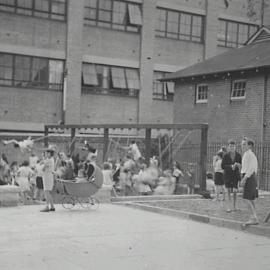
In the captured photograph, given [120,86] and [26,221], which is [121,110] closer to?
[120,86]

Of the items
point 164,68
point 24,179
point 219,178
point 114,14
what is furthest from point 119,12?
point 219,178

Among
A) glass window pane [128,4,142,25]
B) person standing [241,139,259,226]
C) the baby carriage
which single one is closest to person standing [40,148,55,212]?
the baby carriage

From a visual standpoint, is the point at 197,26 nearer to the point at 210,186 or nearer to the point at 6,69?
the point at 6,69

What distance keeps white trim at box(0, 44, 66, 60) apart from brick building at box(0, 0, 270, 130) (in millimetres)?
53

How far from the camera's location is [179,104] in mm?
30891

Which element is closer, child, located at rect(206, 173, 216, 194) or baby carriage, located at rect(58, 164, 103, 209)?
baby carriage, located at rect(58, 164, 103, 209)

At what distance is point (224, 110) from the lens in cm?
2777

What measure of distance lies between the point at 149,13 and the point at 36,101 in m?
9.48

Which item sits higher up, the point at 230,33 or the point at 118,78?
the point at 230,33

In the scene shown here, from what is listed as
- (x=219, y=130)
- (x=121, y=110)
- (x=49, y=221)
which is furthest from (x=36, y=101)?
(x=49, y=221)

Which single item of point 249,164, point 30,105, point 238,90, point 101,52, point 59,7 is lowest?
point 249,164

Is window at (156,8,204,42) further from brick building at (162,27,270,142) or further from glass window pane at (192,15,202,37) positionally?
brick building at (162,27,270,142)

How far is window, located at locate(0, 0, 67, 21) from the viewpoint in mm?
30766

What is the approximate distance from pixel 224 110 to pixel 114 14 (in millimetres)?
10706
